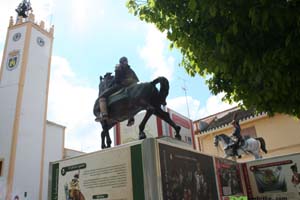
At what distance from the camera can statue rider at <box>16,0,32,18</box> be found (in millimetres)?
21672

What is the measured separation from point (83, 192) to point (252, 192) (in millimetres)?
3602

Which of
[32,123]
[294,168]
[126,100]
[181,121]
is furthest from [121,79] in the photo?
[32,123]

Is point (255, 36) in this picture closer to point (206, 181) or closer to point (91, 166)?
point (206, 181)

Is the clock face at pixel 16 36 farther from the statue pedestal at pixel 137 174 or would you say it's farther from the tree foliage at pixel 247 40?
the tree foliage at pixel 247 40

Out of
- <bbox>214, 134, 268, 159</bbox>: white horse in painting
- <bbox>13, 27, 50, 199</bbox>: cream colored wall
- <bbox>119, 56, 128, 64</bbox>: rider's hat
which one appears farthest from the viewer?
<bbox>13, 27, 50, 199</bbox>: cream colored wall

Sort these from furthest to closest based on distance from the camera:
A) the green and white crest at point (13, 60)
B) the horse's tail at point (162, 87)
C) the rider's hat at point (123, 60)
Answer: the green and white crest at point (13, 60), the rider's hat at point (123, 60), the horse's tail at point (162, 87)

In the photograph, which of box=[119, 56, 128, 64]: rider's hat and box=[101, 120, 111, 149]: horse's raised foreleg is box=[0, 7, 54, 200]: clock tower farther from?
box=[119, 56, 128, 64]: rider's hat

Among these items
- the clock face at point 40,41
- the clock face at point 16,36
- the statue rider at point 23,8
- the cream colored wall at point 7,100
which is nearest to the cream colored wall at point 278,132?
the cream colored wall at point 7,100

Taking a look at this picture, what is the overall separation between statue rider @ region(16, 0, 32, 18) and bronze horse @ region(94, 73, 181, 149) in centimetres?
1940

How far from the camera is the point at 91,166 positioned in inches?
154

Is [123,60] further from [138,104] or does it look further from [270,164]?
[270,164]

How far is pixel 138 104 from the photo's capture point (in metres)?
4.99

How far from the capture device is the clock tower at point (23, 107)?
17.2m

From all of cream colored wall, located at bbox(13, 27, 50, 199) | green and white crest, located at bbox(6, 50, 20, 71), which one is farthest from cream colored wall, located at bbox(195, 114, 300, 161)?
green and white crest, located at bbox(6, 50, 20, 71)
